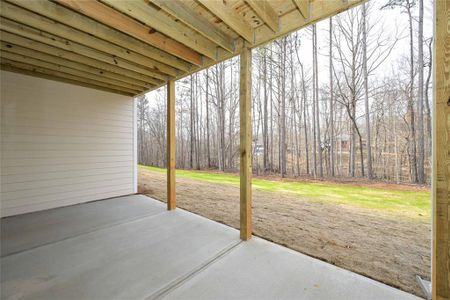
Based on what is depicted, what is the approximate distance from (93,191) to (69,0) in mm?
3614

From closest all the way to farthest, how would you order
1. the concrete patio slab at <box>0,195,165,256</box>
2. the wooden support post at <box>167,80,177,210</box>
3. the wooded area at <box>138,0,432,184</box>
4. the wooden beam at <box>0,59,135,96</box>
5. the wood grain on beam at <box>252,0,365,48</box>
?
the wood grain on beam at <box>252,0,365,48</box>
the concrete patio slab at <box>0,195,165,256</box>
the wooden beam at <box>0,59,135,96</box>
the wooden support post at <box>167,80,177,210</box>
the wooded area at <box>138,0,432,184</box>

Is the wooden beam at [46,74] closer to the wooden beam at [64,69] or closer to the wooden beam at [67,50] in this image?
the wooden beam at [64,69]

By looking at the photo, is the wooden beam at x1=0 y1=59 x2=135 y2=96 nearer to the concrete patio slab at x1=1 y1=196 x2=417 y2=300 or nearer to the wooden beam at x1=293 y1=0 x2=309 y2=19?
the concrete patio slab at x1=1 y1=196 x2=417 y2=300

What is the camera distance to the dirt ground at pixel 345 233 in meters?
1.71

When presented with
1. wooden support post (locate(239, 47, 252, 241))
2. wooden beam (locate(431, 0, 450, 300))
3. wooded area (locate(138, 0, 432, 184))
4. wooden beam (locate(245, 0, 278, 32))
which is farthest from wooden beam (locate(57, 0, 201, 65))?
wooded area (locate(138, 0, 432, 184))

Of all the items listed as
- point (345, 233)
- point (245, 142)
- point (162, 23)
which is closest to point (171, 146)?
point (245, 142)

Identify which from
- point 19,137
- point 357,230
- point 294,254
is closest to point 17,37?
point 19,137

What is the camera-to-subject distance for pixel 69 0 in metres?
1.63

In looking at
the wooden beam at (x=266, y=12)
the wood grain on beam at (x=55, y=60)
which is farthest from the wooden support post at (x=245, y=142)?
the wood grain on beam at (x=55, y=60)

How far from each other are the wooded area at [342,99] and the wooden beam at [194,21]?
5.32 m

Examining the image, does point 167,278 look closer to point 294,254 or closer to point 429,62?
point 294,254

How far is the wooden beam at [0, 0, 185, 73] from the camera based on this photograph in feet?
5.76

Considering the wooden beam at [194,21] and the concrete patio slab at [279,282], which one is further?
the wooden beam at [194,21]

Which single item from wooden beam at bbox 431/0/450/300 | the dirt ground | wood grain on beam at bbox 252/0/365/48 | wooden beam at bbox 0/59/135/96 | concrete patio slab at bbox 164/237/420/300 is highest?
wooden beam at bbox 0/59/135/96
